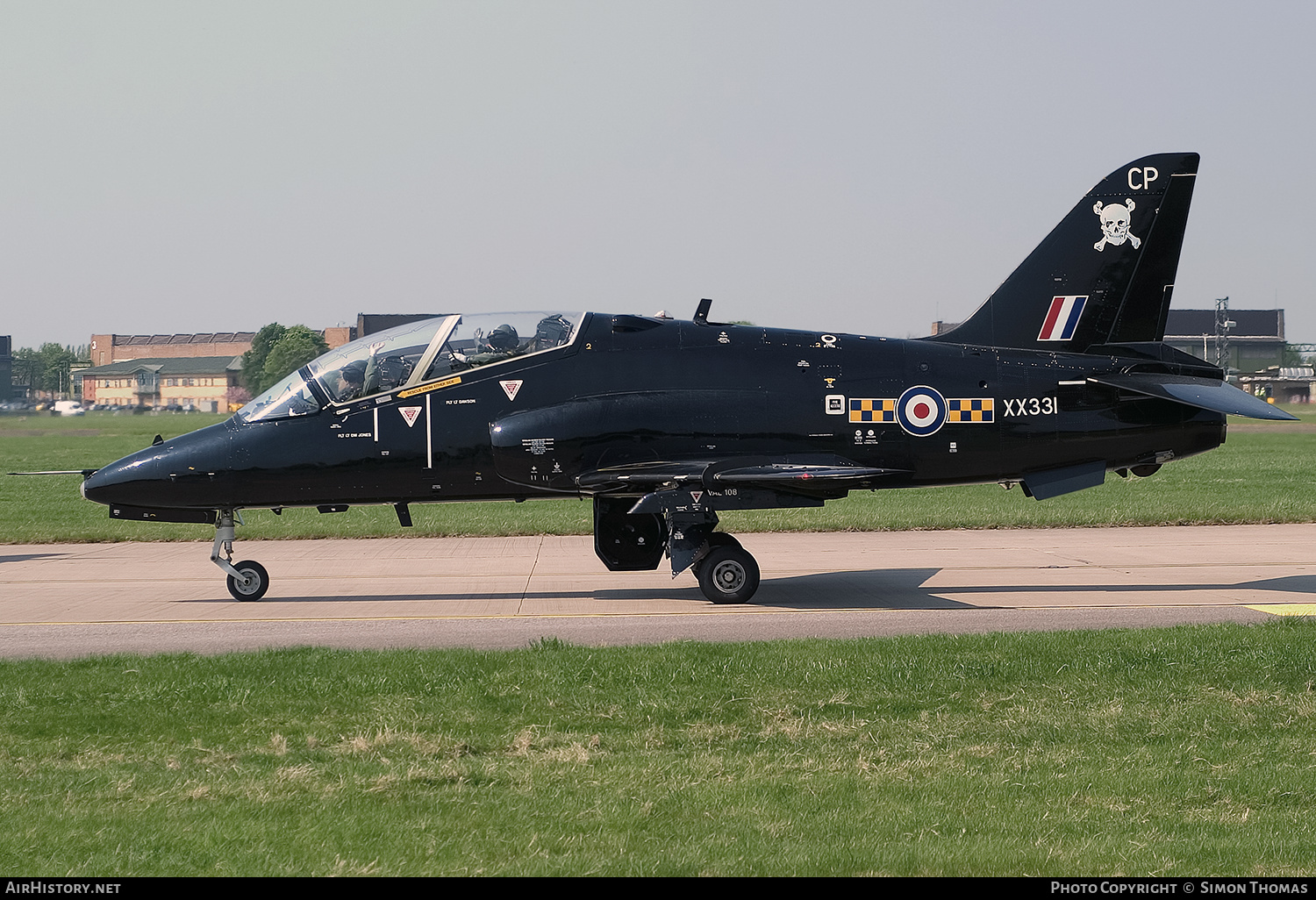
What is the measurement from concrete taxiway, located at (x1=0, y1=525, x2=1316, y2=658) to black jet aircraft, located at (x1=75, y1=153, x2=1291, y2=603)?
44.6 inches

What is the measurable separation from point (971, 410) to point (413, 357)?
668 centimetres

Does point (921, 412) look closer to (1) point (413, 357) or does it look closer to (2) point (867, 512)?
(1) point (413, 357)

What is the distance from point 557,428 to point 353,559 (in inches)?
241

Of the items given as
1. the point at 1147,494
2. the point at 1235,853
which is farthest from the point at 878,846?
the point at 1147,494

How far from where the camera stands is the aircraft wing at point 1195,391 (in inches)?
549

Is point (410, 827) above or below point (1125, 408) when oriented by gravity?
below

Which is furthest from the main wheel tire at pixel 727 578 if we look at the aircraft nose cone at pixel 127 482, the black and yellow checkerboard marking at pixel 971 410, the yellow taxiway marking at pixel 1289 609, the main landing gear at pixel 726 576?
the aircraft nose cone at pixel 127 482

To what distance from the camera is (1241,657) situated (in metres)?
10.0

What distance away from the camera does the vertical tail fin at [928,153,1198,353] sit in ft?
50.2

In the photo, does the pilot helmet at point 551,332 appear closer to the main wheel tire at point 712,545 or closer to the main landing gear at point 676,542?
the main landing gear at point 676,542

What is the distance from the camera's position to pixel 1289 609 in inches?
526

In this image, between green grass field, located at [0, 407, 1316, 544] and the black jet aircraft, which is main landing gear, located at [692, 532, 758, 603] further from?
green grass field, located at [0, 407, 1316, 544]

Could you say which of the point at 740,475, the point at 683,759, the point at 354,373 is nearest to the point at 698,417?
the point at 740,475
